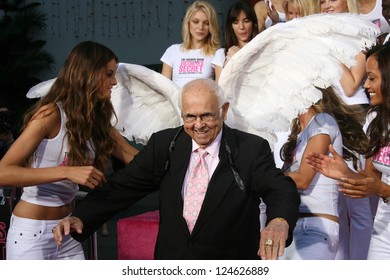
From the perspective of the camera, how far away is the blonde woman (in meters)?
5.61

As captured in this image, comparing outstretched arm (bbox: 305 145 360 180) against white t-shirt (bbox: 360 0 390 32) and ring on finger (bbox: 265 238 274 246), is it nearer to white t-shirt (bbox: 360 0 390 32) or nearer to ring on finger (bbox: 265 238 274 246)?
ring on finger (bbox: 265 238 274 246)

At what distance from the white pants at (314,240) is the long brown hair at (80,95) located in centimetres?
111

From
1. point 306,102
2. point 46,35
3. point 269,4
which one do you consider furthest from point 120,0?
point 306,102

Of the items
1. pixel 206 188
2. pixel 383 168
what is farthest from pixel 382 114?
pixel 206 188

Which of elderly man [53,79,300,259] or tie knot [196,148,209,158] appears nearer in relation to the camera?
elderly man [53,79,300,259]

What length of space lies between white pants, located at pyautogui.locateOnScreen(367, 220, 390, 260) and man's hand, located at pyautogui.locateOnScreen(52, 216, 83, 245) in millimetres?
1454

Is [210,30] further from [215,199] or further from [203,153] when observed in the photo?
[215,199]

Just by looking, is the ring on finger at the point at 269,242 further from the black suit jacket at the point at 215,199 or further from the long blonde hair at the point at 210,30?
the long blonde hair at the point at 210,30

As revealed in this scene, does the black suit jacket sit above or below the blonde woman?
below

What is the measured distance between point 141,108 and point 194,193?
204 centimetres

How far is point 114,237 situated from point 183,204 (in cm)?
445

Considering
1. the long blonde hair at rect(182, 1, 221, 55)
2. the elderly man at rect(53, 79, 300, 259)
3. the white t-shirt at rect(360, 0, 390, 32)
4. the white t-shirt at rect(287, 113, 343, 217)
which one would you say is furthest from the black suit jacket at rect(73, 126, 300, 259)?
the long blonde hair at rect(182, 1, 221, 55)

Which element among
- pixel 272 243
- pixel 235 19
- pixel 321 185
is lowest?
pixel 321 185

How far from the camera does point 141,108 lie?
505 centimetres
